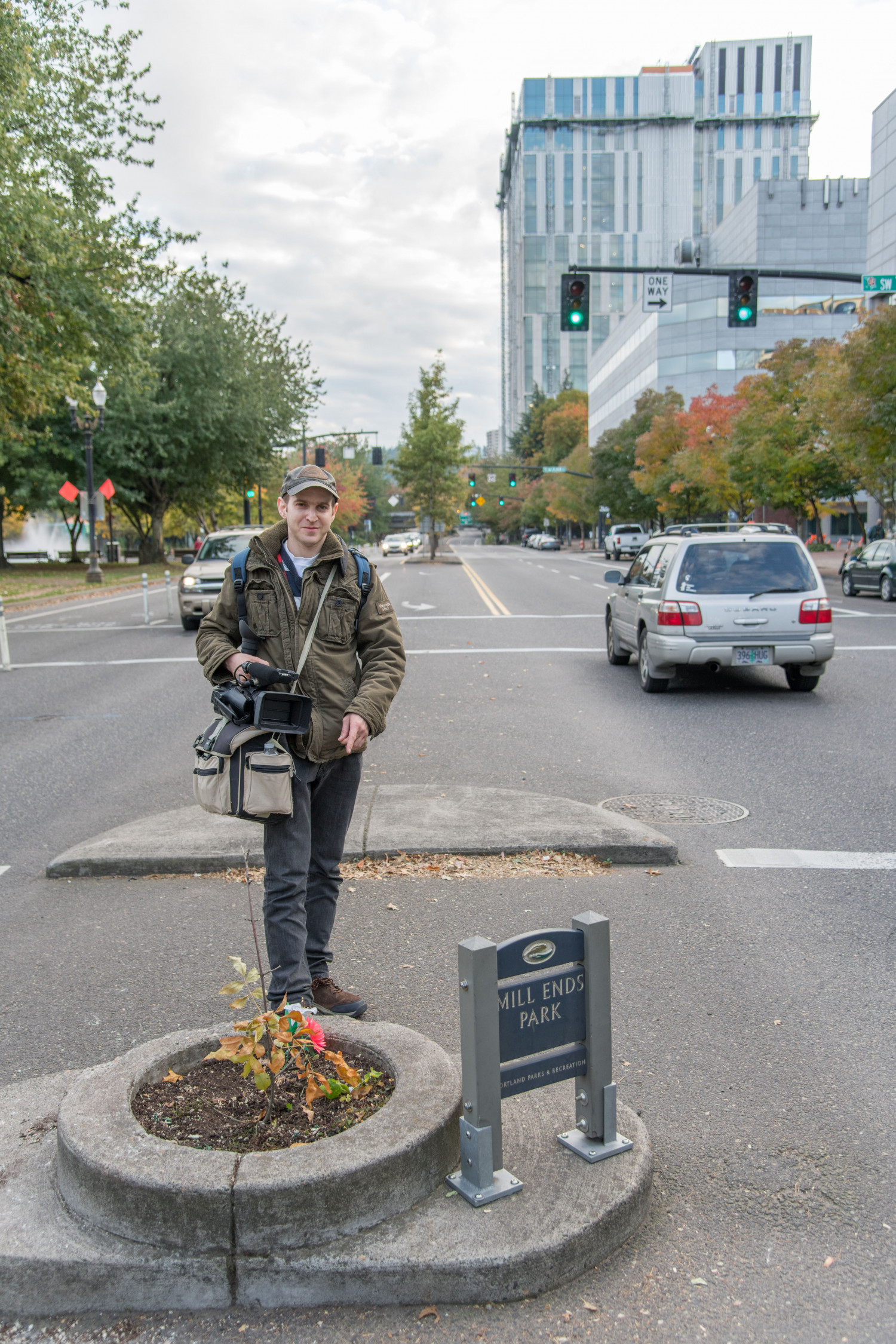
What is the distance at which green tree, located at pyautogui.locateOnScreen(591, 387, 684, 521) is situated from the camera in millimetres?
66562

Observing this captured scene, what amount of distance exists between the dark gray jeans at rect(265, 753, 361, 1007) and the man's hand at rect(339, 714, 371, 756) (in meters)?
0.14

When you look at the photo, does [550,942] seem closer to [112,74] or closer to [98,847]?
[98,847]

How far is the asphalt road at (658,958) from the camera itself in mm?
2596

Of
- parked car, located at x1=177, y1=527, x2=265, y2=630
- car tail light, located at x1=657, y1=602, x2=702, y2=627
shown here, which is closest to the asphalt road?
car tail light, located at x1=657, y1=602, x2=702, y2=627

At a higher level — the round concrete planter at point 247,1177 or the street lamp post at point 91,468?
the street lamp post at point 91,468

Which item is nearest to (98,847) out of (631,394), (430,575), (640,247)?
(430,575)

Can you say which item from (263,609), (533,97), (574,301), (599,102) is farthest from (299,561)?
(599,102)

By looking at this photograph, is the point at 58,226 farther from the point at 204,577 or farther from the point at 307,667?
the point at 307,667

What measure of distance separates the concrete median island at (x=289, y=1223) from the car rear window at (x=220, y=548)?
16998 millimetres

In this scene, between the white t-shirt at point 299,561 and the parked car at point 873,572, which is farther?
the parked car at point 873,572

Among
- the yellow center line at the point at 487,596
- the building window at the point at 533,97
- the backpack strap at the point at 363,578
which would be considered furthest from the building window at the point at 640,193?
the backpack strap at the point at 363,578

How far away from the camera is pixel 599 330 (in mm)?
177375

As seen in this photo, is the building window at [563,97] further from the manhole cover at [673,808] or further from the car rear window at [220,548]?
the manhole cover at [673,808]

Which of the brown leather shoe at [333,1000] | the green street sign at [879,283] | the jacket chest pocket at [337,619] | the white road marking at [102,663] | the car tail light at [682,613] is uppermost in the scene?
the green street sign at [879,283]
